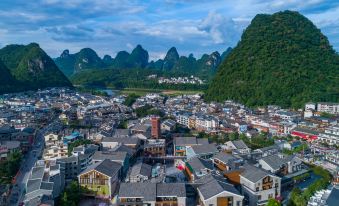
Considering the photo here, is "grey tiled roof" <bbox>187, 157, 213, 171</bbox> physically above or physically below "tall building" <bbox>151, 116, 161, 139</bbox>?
below

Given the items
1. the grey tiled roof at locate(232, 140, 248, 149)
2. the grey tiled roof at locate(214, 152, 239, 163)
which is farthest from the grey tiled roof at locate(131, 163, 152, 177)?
the grey tiled roof at locate(232, 140, 248, 149)

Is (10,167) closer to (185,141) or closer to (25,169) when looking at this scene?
(25,169)

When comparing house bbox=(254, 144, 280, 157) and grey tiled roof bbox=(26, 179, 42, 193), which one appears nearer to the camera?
grey tiled roof bbox=(26, 179, 42, 193)

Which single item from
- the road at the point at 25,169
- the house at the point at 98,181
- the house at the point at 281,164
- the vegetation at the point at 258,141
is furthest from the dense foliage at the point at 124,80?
the house at the point at 98,181

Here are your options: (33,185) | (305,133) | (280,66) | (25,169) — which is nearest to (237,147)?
(305,133)

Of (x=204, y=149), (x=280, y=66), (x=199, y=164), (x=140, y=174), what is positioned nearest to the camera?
(x=140, y=174)

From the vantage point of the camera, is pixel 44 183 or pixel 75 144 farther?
pixel 75 144

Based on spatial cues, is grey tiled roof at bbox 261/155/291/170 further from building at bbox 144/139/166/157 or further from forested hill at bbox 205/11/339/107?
forested hill at bbox 205/11/339/107
